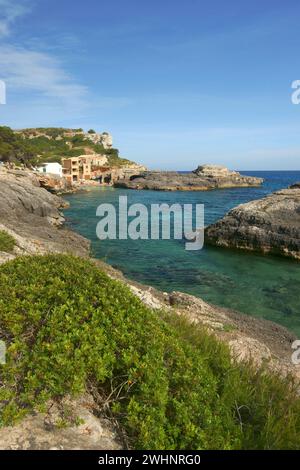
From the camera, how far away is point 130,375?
4.30 meters

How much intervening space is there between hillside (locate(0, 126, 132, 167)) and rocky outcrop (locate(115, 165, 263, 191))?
83.7 feet

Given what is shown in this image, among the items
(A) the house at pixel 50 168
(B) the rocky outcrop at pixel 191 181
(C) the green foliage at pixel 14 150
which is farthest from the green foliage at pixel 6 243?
(B) the rocky outcrop at pixel 191 181

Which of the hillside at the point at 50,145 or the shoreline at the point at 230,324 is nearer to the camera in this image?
the shoreline at the point at 230,324

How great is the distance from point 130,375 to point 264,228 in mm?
26140

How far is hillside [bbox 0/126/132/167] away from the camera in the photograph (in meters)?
77.8

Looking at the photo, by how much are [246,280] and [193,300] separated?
27.5ft

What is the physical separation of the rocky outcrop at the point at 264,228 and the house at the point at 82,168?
62193 mm

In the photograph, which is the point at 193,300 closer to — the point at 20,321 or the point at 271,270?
the point at 20,321

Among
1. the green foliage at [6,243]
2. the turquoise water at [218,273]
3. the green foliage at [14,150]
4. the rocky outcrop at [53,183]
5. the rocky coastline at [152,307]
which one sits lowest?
the turquoise water at [218,273]

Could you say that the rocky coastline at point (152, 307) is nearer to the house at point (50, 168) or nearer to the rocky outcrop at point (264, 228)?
Answer: the rocky outcrop at point (264, 228)

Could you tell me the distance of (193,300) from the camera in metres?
13.5

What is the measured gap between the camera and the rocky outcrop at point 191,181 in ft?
311

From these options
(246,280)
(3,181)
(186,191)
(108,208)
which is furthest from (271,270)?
(186,191)

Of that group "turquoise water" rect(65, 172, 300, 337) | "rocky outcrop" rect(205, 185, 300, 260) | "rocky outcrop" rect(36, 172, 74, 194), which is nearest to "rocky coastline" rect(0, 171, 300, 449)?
"turquoise water" rect(65, 172, 300, 337)
